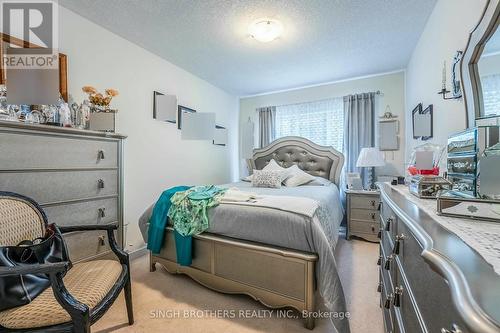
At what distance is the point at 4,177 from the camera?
53.1 inches

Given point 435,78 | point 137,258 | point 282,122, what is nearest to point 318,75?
Result: point 282,122

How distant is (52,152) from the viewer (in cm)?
154

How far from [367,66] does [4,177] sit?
397cm

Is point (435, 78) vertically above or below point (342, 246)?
Result: above

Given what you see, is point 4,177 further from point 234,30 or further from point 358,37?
point 358,37

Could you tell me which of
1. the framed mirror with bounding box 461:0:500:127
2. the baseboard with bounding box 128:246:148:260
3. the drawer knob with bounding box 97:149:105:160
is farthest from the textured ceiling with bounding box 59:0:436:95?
the baseboard with bounding box 128:246:148:260

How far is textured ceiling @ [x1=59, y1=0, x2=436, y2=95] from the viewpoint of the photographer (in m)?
2.05

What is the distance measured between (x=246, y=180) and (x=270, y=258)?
2.17m

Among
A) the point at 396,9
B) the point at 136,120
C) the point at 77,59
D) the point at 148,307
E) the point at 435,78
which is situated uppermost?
the point at 396,9

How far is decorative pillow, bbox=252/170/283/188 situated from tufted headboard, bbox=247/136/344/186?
2.72ft

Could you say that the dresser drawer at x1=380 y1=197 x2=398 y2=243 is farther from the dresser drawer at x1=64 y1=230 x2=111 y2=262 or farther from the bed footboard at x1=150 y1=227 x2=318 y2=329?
the dresser drawer at x1=64 y1=230 x2=111 y2=262

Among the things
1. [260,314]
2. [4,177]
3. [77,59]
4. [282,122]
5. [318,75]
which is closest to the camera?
[4,177]

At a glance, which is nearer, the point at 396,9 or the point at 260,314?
the point at 260,314

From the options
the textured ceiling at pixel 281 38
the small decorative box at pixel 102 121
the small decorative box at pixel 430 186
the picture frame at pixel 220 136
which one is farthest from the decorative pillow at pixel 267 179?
the small decorative box at pixel 430 186
